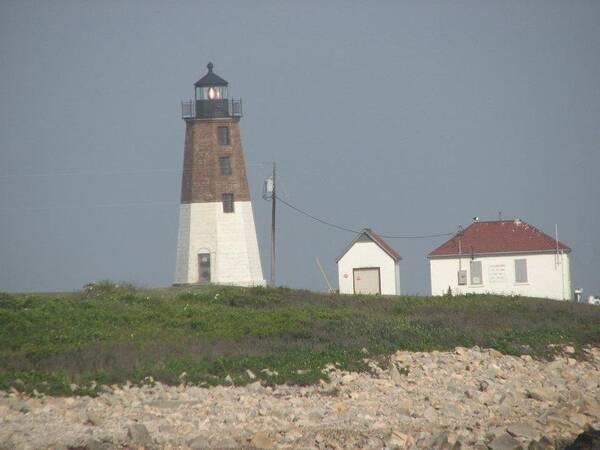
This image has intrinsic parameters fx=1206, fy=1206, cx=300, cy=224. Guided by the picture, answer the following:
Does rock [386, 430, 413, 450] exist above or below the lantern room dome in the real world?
below

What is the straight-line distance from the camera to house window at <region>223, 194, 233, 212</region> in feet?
143

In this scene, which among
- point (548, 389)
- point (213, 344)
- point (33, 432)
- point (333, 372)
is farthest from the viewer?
point (213, 344)

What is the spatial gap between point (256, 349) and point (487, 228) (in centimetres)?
2267

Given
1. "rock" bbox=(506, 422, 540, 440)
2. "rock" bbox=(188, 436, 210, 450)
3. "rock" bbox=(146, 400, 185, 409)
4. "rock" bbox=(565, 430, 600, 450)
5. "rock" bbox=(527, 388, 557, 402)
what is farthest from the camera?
"rock" bbox=(527, 388, 557, 402)

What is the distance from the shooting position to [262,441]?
15.2 m

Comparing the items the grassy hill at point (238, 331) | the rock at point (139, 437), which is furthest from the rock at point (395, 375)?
the rock at point (139, 437)

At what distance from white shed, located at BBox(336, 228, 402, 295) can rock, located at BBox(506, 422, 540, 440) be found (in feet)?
79.4

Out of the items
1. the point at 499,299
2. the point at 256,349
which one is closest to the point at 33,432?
the point at 256,349

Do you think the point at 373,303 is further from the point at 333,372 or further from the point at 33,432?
the point at 33,432

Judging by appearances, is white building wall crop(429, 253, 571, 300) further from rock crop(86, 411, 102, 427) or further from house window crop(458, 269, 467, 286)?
rock crop(86, 411, 102, 427)

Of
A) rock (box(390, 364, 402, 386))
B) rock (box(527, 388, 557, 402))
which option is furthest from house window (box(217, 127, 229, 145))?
rock (box(527, 388, 557, 402))

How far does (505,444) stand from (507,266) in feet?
87.7

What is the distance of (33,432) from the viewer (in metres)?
14.8

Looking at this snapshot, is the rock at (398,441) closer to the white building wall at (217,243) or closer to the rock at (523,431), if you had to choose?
the rock at (523,431)
